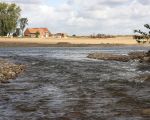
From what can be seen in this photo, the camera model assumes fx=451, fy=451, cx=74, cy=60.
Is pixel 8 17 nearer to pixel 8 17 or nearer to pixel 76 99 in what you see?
pixel 8 17

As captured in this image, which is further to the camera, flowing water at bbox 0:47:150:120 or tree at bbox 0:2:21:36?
tree at bbox 0:2:21:36

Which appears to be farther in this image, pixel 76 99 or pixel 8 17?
pixel 8 17

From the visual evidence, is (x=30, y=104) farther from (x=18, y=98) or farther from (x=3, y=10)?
(x=3, y=10)

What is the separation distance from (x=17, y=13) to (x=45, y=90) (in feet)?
426

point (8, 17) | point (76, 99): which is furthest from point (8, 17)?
point (76, 99)

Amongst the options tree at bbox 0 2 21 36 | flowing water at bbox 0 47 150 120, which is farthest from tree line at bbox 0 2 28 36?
flowing water at bbox 0 47 150 120

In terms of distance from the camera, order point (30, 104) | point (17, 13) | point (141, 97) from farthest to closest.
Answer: point (17, 13), point (141, 97), point (30, 104)

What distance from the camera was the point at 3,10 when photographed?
154875 millimetres

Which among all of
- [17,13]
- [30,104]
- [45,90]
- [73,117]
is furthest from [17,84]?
[17,13]

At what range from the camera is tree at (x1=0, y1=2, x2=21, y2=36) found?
495 ft

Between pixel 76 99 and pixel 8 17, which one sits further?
pixel 8 17

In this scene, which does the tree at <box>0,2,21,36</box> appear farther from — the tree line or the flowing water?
the flowing water

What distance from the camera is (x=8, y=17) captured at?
152 meters

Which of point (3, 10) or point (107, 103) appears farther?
point (3, 10)
